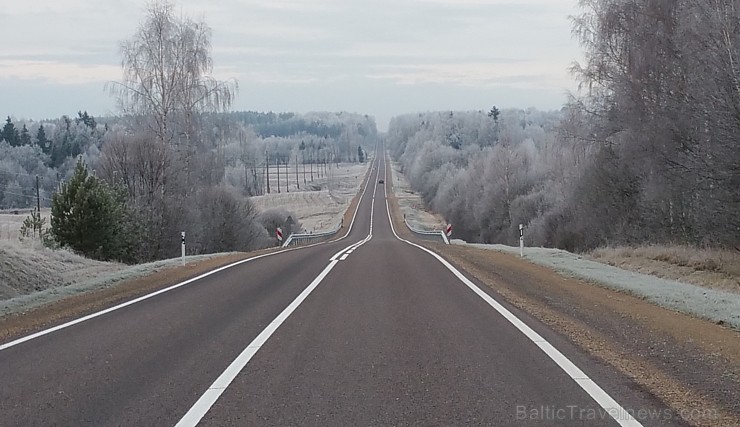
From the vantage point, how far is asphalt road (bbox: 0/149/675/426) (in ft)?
20.1

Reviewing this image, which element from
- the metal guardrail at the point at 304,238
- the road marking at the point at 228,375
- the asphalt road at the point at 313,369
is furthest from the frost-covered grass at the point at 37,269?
the metal guardrail at the point at 304,238

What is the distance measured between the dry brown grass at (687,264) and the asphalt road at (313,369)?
10.2 meters

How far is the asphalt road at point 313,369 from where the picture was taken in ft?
20.1

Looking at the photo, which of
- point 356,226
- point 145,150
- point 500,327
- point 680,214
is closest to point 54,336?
point 500,327

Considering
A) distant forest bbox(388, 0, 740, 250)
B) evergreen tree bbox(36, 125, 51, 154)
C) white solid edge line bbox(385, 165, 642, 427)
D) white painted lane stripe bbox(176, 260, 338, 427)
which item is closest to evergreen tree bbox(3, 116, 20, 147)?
evergreen tree bbox(36, 125, 51, 154)

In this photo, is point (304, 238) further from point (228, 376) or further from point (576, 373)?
point (576, 373)

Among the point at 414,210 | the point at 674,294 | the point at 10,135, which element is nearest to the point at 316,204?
the point at 414,210

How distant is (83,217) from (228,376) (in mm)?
24422

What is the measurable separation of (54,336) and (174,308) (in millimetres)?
2601

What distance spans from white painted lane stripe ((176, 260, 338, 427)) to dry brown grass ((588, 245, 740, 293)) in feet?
41.0

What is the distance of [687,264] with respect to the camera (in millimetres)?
22562

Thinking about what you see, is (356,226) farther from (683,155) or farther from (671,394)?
(671,394)

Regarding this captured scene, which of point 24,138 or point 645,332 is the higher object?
point 24,138

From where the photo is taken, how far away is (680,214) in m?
30.1
